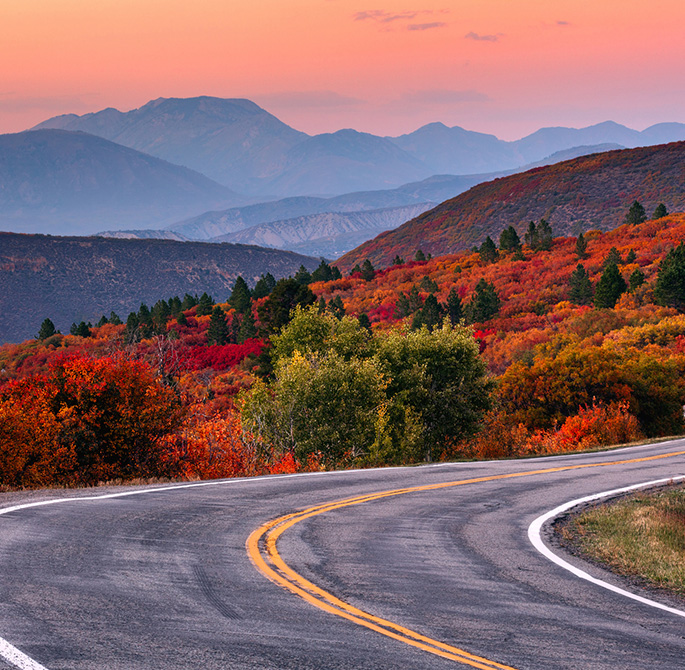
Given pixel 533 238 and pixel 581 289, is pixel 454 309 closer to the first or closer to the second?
pixel 581 289

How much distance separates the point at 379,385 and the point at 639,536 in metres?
18.9

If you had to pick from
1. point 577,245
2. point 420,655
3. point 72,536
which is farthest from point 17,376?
point 420,655

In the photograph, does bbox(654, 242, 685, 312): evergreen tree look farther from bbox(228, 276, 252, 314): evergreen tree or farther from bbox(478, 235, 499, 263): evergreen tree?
bbox(228, 276, 252, 314): evergreen tree

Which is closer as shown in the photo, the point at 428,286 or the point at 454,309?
the point at 454,309

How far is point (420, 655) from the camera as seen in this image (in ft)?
19.1

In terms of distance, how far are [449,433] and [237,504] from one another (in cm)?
2251

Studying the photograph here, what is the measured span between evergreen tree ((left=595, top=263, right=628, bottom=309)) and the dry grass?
52.3m

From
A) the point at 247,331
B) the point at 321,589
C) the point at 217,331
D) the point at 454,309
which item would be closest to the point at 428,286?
the point at 454,309

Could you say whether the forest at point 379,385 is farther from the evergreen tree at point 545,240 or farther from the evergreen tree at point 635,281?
the evergreen tree at point 545,240

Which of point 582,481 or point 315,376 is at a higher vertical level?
point 315,376

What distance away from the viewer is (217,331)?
81.4 meters

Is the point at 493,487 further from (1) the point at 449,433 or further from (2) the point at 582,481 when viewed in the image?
(1) the point at 449,433

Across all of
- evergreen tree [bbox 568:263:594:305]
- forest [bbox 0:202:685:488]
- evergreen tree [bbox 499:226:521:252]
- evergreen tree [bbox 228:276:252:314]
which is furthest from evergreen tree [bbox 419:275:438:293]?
evergreen tree [bbox 228:276:252:314]

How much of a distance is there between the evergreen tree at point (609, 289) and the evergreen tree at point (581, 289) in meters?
4.15
